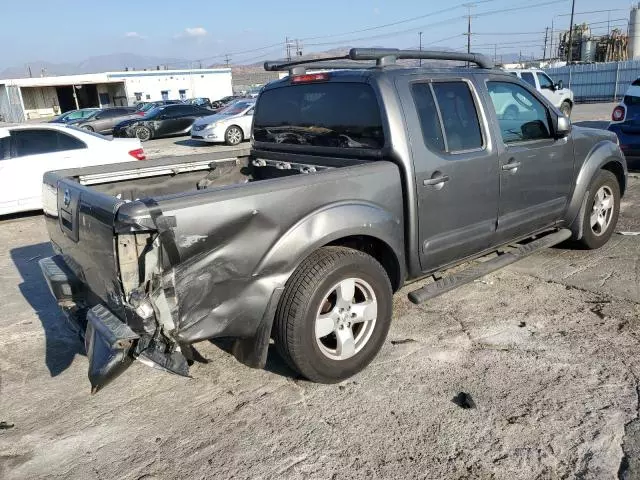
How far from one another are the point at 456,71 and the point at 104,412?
3.40m

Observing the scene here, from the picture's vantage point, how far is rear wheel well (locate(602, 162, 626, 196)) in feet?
17.8

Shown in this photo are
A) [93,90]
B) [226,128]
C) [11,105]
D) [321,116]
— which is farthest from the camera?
[93,90]

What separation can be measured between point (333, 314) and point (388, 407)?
631mm

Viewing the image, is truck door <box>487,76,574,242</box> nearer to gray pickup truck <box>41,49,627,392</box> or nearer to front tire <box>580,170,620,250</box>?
gray pickup truck <box>41,49,627,392</box>

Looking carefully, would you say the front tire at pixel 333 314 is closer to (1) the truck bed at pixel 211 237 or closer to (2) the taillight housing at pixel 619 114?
(1) the truck bed at pixel 211 237

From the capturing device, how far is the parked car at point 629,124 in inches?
348

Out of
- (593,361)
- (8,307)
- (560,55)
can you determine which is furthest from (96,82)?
(593,361)

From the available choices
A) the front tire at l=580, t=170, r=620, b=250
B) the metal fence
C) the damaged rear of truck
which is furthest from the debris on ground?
the metal fence

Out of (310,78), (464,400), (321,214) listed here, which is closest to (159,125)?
(310,78)

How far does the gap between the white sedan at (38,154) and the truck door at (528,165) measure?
240 inches

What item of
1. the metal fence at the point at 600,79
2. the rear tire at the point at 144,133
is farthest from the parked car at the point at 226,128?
the metal fence at the point at 600,79

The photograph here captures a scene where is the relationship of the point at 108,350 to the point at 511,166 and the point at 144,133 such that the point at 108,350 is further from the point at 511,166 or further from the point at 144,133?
the point at 144,133

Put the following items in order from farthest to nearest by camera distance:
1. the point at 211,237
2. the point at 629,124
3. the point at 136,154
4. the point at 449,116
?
the point at 629,124 < the point at 136,154 < the point at 449,116 < the point at 211,237

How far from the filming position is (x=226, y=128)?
1809 centimetres
